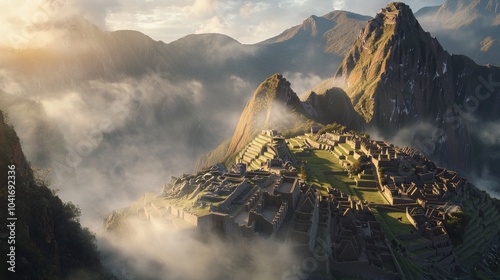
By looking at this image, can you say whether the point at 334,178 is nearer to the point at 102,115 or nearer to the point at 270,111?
the point at 270,111

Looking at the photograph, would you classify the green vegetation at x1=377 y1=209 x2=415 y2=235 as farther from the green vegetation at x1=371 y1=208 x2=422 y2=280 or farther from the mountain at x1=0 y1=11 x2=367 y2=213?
the mountain at x1=0 y1=11 x2=367 y2=213

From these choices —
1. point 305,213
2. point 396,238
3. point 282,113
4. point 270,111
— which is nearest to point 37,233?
point 305,213

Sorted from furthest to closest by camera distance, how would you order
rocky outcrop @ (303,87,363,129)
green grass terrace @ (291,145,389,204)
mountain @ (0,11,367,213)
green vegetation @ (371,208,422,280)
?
rocky outcrop @ (303,87,363,129), mountain @ (0,11,367,213), green grass terrace @ (291,145,389,204), green vegetation @ (371,208,422,280)

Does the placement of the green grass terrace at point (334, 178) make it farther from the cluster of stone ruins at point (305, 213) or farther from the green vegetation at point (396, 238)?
the green vegetation at point (396, 238)

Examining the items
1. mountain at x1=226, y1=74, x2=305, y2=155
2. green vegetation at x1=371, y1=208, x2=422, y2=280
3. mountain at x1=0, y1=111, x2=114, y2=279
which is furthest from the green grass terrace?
mountain at x1=0, y1=111, x2=114, y2=279

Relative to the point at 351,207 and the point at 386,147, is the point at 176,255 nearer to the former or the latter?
the point at 351,207

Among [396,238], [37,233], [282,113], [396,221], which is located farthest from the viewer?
[282,113]
